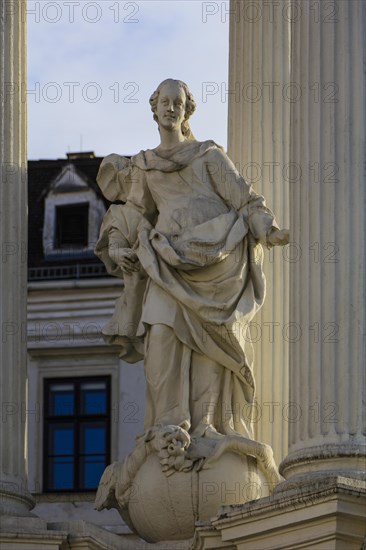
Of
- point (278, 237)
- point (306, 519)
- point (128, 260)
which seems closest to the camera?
point (306, 519)

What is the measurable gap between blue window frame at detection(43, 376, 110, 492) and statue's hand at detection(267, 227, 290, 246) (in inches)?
1087

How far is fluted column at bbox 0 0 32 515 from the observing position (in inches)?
1357

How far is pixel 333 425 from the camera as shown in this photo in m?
32.3

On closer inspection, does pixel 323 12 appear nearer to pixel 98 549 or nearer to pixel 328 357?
pixel 328 357

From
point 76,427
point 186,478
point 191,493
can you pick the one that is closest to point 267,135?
point 186,478

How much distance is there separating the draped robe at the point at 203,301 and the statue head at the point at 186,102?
83 cm

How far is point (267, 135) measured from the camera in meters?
37.8

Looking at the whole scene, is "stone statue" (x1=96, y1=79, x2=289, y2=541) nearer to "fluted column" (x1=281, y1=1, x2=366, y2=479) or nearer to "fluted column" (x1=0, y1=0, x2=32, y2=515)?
"fluted column" (x1=0, y1=0, x2=32, y2=515)

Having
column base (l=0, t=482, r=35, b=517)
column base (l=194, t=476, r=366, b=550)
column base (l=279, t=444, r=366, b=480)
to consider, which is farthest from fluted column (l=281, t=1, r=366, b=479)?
column base (l=0, t=482, r=35, b=517)

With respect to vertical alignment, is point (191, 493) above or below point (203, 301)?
below

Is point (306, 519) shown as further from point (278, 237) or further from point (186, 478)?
point (278, 237)

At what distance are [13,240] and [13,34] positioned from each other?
8.88ft

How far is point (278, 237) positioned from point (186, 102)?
88.9 inches

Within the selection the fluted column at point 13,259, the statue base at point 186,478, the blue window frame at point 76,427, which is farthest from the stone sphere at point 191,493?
the blue window frame at point 76,427
